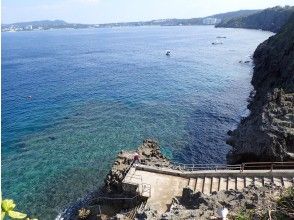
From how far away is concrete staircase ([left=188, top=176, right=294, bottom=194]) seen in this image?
24.3m

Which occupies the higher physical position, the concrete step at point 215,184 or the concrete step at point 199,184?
the concrete step at point 215,184

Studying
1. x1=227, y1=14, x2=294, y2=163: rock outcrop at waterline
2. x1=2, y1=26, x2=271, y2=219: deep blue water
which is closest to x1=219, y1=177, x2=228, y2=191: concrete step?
x1=227, y1=14, x2=294, y2=163: rock outcrop at waterline

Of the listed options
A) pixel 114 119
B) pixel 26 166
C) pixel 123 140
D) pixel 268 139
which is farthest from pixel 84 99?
pixel 268 139

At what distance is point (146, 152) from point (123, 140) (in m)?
11.8

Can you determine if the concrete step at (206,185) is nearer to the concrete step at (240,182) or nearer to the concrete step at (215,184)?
the concrete step at (215,184)

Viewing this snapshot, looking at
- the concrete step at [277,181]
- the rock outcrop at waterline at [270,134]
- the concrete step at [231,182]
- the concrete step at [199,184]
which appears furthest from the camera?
the rock outcrop at waterline at [270,134]

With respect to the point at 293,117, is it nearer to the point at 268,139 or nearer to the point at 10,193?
the point at 268,139

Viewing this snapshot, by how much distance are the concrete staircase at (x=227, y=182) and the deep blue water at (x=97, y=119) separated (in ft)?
44.1

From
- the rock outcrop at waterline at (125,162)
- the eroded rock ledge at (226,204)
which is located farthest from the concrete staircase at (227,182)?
the rock outcrop at waterline at (125,162)

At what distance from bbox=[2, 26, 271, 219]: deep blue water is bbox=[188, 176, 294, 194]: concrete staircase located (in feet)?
44.1

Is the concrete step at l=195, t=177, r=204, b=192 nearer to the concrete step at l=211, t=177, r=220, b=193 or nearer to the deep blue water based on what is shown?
the concrete step at l=211, t=177, r=220, b=193

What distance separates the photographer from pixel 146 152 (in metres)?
34.8

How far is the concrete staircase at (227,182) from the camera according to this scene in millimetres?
24297

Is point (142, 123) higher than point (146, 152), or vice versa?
point (146, 152)
